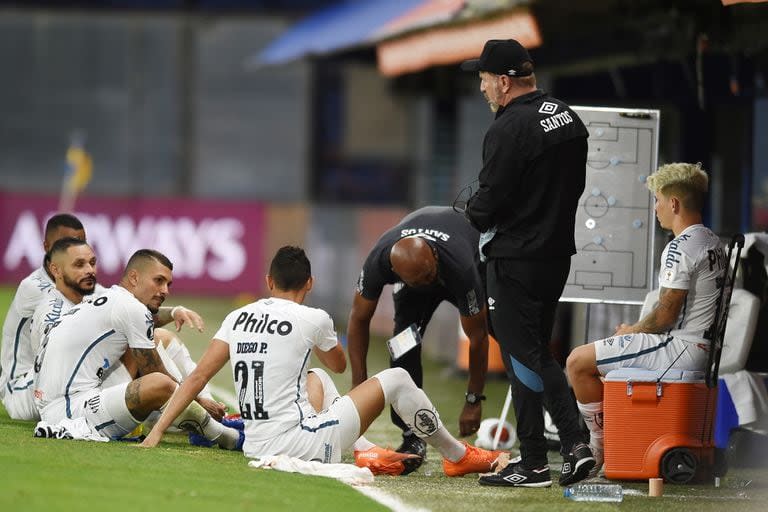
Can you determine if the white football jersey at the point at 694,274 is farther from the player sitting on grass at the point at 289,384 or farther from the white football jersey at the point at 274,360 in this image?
the white football jersey at the point at 274,360

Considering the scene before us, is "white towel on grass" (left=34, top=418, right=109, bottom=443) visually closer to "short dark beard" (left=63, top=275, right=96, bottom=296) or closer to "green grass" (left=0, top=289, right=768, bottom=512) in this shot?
"green grass" (left=0, top=289, right=768, bottom=512)

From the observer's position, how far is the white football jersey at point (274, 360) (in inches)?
321

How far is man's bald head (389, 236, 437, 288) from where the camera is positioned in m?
8.66

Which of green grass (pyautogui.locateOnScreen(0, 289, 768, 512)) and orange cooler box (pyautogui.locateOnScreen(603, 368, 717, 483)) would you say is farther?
orange cooler box (pyautogui.locateOnScreen(603, 368, 717, 483))

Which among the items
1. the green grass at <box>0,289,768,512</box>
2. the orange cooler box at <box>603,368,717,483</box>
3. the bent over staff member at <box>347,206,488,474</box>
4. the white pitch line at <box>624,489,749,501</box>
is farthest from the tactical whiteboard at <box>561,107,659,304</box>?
the white pitch line at <box>624,489,749,501</box>

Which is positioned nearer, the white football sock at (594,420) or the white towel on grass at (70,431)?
the white football sock at (594,420)

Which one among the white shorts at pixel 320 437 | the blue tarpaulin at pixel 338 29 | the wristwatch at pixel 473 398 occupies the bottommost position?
the white shorts at pixel 320 437

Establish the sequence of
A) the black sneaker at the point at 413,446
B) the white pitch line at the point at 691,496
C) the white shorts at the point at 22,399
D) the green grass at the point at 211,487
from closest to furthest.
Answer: the green grass at the point at 211,487, the white pitch line at the point at 691,496, the black sneaker at the point at 413,446, the white shorts at the point at 22,399

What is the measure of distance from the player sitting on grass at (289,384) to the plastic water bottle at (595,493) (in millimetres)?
834

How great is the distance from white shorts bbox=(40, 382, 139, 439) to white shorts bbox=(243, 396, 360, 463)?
3.18 feet

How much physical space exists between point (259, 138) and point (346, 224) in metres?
10.4

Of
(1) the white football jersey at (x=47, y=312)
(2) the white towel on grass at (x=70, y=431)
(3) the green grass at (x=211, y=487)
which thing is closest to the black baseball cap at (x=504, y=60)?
(3) the green grass at (x=211, y=487)

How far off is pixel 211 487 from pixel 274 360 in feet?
2.93

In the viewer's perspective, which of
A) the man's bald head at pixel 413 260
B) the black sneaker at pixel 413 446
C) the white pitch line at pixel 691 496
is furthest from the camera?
the black sneaker at pixel 413 446
